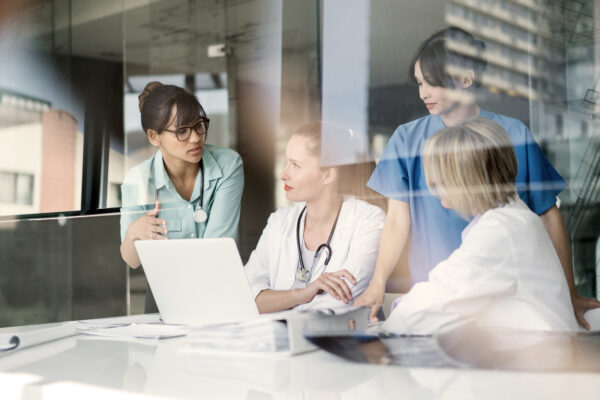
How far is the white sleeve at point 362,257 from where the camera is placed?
2270 mm

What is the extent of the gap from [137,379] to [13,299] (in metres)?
3.00

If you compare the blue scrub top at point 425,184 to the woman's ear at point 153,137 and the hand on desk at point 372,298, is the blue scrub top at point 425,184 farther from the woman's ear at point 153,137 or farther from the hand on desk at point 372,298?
the woman's ear at point 153,137

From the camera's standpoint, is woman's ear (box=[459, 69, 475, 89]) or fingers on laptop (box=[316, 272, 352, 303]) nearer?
woman's ear (box=[459, 69, 475, 89])

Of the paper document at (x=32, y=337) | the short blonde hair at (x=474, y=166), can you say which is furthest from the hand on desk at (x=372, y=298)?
the paper document at (x=32, y=337)

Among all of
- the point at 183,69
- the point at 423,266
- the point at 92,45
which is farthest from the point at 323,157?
the point at 92,45

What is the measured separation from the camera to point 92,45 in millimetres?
3764

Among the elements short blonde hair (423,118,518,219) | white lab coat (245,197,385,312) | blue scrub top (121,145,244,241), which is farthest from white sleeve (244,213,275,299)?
short blonde hair (423,118,518,219)

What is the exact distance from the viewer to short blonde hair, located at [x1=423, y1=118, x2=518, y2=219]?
6.22 feet

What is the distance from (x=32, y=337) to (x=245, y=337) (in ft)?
1.89

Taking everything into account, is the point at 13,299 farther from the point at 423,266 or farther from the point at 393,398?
the point at 393,398

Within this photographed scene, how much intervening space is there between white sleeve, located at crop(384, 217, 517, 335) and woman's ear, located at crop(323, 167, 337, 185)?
895mm

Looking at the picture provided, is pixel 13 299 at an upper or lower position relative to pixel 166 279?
lower

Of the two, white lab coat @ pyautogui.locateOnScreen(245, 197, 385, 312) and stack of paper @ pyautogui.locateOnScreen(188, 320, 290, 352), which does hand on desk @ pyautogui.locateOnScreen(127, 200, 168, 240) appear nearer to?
white lab coat @ pyautogui.locateOnScreen(245, 197, 385, 312)

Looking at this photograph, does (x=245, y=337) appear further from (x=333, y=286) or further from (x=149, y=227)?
(x=149, y=227)
